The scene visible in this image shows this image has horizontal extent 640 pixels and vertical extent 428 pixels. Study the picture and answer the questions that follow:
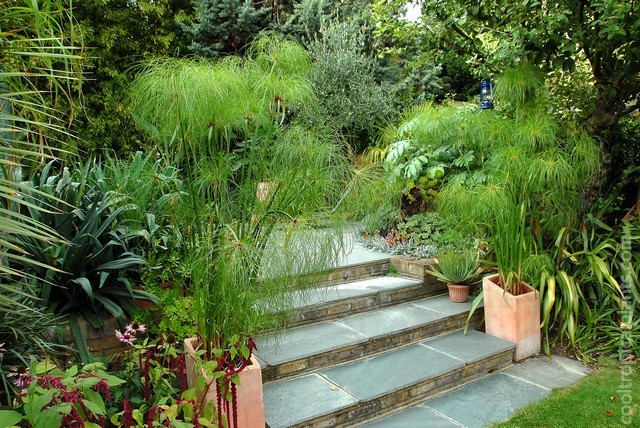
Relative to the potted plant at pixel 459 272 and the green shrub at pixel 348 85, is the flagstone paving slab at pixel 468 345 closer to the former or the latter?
the potted plant at pixel 459 272

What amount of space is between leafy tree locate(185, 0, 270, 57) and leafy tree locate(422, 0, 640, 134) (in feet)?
12.5

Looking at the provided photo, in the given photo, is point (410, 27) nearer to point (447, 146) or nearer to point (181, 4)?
Result: point (447, 146)

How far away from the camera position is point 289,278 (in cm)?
242

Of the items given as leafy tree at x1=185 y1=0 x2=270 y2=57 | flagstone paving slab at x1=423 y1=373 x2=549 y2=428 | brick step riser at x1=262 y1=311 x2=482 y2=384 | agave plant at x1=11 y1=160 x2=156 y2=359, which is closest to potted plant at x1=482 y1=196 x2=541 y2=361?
brick step riser at x1=262 y1=311 x2=482 y2=384

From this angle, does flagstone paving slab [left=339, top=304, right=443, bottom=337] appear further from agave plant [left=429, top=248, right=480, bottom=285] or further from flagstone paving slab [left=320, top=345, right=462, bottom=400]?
agave plant [left=429, top=248, right=480, bottom=285]

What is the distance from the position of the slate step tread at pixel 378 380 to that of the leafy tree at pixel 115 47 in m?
4.55

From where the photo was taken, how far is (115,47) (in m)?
7.19

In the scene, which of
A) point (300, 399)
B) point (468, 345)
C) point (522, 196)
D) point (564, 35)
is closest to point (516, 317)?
point (468, 345)

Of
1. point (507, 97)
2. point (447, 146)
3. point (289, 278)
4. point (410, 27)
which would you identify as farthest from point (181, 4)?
point (289, 278)

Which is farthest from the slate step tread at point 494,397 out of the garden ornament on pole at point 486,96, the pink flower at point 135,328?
the garden ornament on pole at point 486,96

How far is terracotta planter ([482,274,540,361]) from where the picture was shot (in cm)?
370

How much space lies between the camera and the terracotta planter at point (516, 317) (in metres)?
3.70

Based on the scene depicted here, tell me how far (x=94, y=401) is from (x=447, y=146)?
4486 mm

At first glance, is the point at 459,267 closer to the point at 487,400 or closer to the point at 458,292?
the point at 458,292
